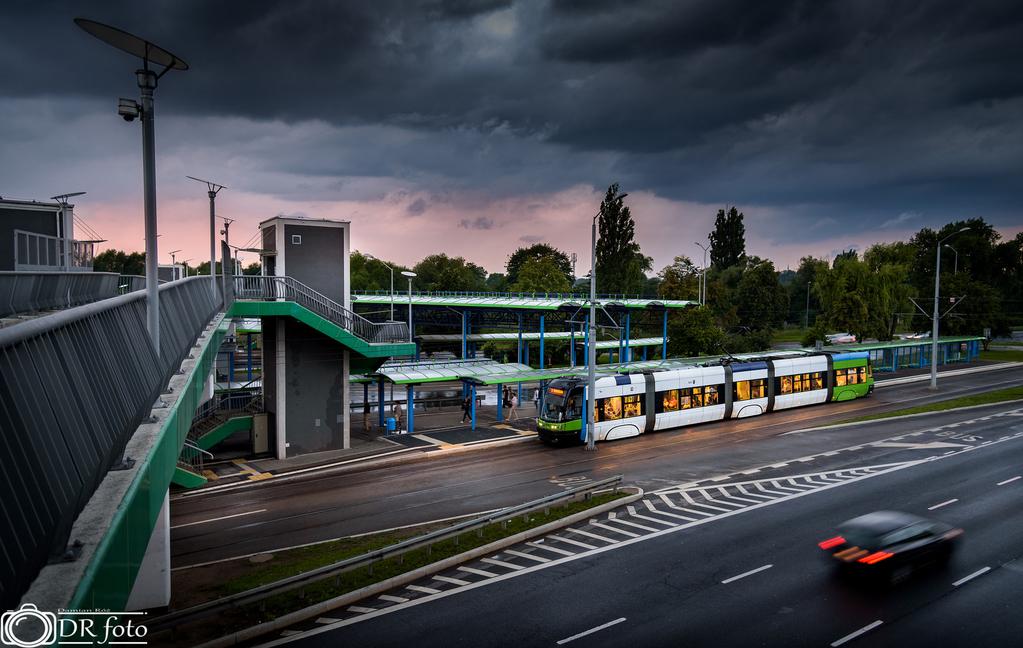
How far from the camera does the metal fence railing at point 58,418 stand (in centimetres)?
446

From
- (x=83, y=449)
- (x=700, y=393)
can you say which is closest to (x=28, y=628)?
(x=83, y=449)

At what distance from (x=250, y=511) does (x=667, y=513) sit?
14198 millimetres

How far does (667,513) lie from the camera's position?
2033 cm

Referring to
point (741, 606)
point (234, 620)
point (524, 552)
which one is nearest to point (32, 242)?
point (234, 620)

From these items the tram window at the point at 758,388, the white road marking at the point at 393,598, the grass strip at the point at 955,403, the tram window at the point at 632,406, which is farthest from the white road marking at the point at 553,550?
the tram window at the point at 758,388

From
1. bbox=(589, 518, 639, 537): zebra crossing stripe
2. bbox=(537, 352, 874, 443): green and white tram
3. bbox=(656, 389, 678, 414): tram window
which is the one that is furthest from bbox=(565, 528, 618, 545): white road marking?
bbox=(656, 389, 678, 414): tram window

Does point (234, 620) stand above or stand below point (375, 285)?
below

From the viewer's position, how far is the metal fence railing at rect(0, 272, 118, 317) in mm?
10758

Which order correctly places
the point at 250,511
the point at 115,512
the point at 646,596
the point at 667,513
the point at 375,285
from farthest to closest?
the point at 375,285, the point at 250,511, the point at 667,513, the point at 646,596, the point at 115,512

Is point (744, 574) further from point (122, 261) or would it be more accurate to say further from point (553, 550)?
point (122, 261)

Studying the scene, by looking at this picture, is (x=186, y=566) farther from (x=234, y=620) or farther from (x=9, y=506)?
(x=9, y=506)

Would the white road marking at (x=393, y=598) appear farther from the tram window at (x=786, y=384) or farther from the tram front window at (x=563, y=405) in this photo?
the tram window at (x=786, y=384)

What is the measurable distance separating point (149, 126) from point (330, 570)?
1015 cm

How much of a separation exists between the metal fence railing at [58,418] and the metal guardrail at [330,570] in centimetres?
610
